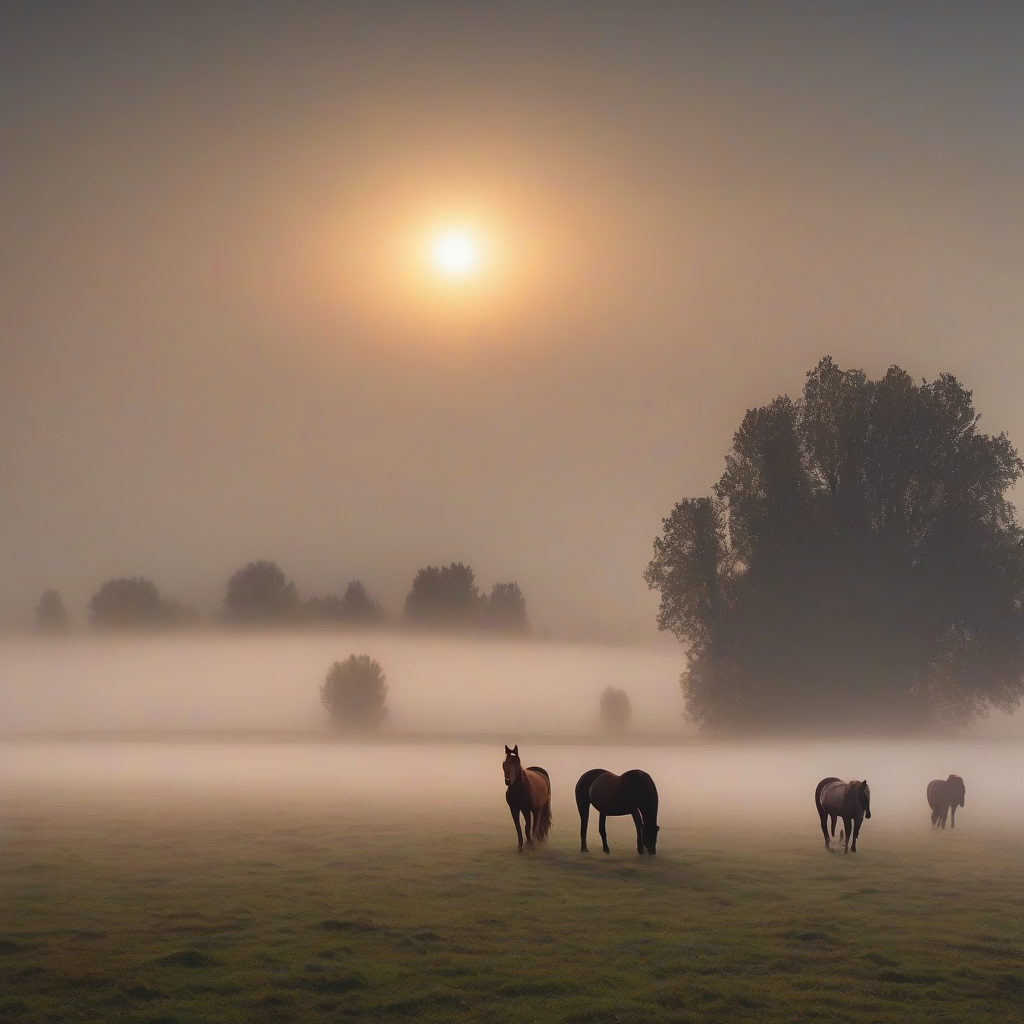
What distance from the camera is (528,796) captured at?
19625mm

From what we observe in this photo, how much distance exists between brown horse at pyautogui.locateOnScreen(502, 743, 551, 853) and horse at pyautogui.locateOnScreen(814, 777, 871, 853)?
5810 millimetres

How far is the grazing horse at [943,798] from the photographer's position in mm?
25188

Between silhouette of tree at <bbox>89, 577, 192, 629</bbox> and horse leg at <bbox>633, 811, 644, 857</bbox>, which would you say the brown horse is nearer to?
horse leg at <bbox>633, 811, 644, 857</bbox>

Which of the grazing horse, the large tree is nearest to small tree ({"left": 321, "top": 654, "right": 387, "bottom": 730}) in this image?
the large tree

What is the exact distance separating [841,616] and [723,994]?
51.1 m

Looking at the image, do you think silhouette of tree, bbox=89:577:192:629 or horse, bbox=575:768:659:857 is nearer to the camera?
horse, bbox=575:768:659:857

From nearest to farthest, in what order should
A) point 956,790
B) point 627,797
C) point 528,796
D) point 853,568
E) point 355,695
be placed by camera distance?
point 627,797 < point 528,796 < point 956,790 < point 853,568 < point 355,695

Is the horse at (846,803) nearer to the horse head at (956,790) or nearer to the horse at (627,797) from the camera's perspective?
the horse at (627,797)

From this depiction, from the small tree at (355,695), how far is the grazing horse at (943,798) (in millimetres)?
72533

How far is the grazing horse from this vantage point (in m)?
25.2

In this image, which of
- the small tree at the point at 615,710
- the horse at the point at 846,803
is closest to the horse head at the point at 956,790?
the horse at the point at 846,803

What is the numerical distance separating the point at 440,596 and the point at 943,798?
96954 millimetres

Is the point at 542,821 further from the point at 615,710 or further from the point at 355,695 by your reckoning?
the point at 615,710

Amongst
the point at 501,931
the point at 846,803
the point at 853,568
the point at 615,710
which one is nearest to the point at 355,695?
the point at 615,710
